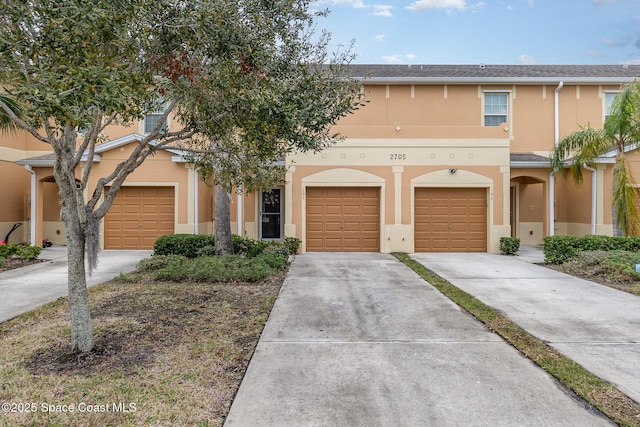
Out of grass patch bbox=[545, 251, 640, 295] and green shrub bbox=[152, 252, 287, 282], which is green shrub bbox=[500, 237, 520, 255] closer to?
grass patch bbox=[545, 251, 640, 295]

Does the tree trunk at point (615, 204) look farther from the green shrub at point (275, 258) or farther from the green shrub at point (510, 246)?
the green shrub at point (275, 258)

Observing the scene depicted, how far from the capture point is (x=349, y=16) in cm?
991

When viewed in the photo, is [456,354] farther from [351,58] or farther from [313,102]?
[351,58]

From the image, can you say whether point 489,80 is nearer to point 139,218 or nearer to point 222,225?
point 222,225

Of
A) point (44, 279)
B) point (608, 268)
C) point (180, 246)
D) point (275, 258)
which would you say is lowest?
point (44, 279)

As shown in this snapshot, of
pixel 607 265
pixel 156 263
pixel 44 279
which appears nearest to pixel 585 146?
pixel 607 265

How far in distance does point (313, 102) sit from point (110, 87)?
8.95 feet

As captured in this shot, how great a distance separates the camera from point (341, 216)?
585 inches

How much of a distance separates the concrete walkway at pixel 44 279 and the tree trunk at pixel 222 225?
8.25 ft

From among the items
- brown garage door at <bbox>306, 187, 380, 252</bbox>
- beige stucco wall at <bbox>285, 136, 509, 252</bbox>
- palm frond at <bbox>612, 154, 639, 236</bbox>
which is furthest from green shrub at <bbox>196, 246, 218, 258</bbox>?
palm frond at <bbox>612, 154, 639, 236</bbox>

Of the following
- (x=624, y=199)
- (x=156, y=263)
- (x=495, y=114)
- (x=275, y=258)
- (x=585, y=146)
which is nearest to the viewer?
(x=156, y=263)

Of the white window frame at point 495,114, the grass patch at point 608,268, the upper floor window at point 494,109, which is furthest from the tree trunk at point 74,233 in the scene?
the upper floor window at point 494,109

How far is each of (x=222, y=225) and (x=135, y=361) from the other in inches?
270

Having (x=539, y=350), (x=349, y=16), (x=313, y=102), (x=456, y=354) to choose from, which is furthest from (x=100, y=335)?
(x=349, y=16)
